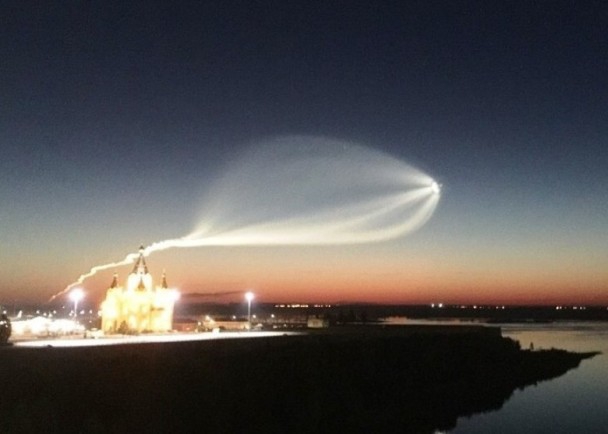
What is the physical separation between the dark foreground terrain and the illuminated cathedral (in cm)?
1411

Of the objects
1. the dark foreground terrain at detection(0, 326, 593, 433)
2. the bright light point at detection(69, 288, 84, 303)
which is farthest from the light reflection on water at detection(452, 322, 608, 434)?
the bright light point at detection(69, 288, 84, 303)

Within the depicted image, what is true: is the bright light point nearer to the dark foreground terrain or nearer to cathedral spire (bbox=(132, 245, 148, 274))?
cathedral spire (bbox=(132, 245, 148, 274))

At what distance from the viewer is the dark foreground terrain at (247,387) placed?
82.3 ft

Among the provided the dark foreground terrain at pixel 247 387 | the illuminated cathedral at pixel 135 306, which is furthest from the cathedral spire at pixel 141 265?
the dark foreground terrain at pixel 247 387

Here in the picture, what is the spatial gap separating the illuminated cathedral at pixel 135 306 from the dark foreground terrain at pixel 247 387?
14.1 metres

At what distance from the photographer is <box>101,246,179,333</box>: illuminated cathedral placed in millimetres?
54688

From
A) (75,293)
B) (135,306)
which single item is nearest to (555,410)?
(135,306)

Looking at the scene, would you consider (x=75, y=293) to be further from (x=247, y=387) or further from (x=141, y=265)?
(x=247, y=387)

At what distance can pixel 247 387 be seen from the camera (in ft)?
111

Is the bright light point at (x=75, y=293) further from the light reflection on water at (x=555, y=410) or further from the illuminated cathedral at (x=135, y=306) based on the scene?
the light reflection on water at (x=555, y=410)

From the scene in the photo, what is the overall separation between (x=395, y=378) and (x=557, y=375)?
27343 millimetres

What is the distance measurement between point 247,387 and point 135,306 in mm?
23296

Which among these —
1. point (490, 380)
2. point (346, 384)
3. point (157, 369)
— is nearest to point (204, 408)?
point (157, 369)

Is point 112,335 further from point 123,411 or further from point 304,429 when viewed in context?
point 123,411
